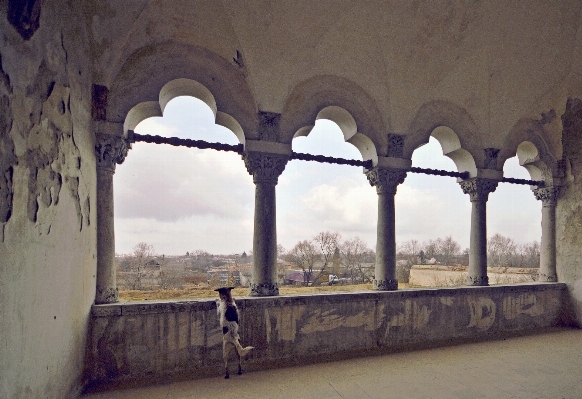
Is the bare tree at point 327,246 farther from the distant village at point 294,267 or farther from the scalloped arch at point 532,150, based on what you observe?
the scalloped arch at point 532,150

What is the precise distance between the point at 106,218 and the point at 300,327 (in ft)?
11.1

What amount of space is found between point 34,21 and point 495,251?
38041mm

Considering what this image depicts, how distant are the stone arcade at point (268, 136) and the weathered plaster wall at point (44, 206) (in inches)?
0.8

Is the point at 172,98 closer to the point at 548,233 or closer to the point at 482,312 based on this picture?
the point at 482,312

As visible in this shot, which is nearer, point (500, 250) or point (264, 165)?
point (264, 165)

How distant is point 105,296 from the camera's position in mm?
4551

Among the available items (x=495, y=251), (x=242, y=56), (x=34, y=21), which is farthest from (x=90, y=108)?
(x=495, y=251)

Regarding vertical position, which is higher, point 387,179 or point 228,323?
point 387,179

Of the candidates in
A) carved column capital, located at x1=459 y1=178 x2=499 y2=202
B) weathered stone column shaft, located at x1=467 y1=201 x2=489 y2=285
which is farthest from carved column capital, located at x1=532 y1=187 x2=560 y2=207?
weathered stone column shaft, located at x1=467 y1=201 x2=489 y2=285

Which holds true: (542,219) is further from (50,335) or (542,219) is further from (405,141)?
(50,335)

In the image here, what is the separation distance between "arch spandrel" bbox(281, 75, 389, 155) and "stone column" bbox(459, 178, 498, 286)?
2.53m

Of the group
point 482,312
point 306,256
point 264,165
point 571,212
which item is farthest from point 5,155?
point 306,256

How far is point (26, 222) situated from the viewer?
8.38 feet

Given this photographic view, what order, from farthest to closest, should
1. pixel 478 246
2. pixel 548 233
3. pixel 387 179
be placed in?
pixel 548 233 → pixel 478 246 → pixel 387 179
